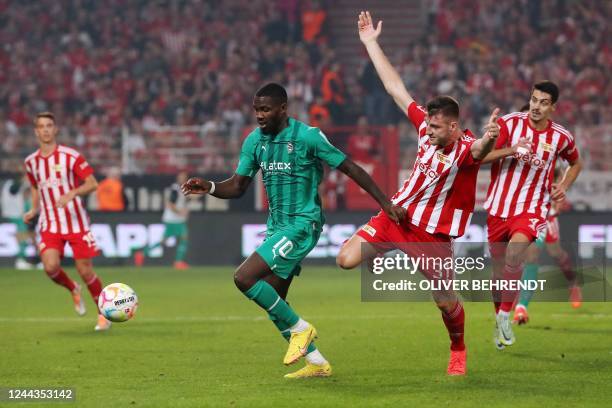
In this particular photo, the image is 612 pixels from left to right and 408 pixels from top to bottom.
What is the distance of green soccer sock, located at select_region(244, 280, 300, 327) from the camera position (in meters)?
8.12

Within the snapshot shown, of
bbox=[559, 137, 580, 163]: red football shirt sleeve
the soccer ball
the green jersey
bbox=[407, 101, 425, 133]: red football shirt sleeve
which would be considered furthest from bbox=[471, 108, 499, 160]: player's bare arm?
the soccer ball

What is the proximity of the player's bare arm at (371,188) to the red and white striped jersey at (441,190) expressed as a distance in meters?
0.37

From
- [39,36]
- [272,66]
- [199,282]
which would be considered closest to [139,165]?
[199,282]

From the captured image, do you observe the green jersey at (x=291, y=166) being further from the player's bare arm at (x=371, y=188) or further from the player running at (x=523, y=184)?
the player running at (x=523, y=184)

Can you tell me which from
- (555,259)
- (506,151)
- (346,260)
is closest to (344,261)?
(346,260)

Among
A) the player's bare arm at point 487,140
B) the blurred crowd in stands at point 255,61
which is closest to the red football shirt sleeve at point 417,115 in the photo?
the player's bare arm at point 487,140

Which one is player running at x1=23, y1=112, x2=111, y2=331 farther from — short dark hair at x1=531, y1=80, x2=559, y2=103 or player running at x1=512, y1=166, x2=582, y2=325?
short dark hair at x1=531, y1=80, x2=559, y2=103

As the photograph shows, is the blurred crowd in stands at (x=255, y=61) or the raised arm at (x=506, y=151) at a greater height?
the blurred crowd in stands at (x=255, y=61)

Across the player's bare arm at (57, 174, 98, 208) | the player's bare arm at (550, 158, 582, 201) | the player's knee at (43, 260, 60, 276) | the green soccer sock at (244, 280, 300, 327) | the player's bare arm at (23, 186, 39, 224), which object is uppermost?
the player's bare arm at (550, 158, 582, 201)

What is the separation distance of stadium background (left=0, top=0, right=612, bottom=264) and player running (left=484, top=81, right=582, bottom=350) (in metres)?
10.1

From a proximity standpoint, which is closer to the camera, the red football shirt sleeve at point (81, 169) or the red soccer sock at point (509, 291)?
the red soccer sock at point (509, 291)

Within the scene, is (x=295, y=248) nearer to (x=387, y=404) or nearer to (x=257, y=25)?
(x=387, y=404)

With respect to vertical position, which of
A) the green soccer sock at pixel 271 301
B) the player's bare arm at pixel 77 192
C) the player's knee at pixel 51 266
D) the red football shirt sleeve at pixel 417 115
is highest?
the red football shirt sleeve at pixel 417 115

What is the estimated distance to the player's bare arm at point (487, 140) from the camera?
25.7 feet
